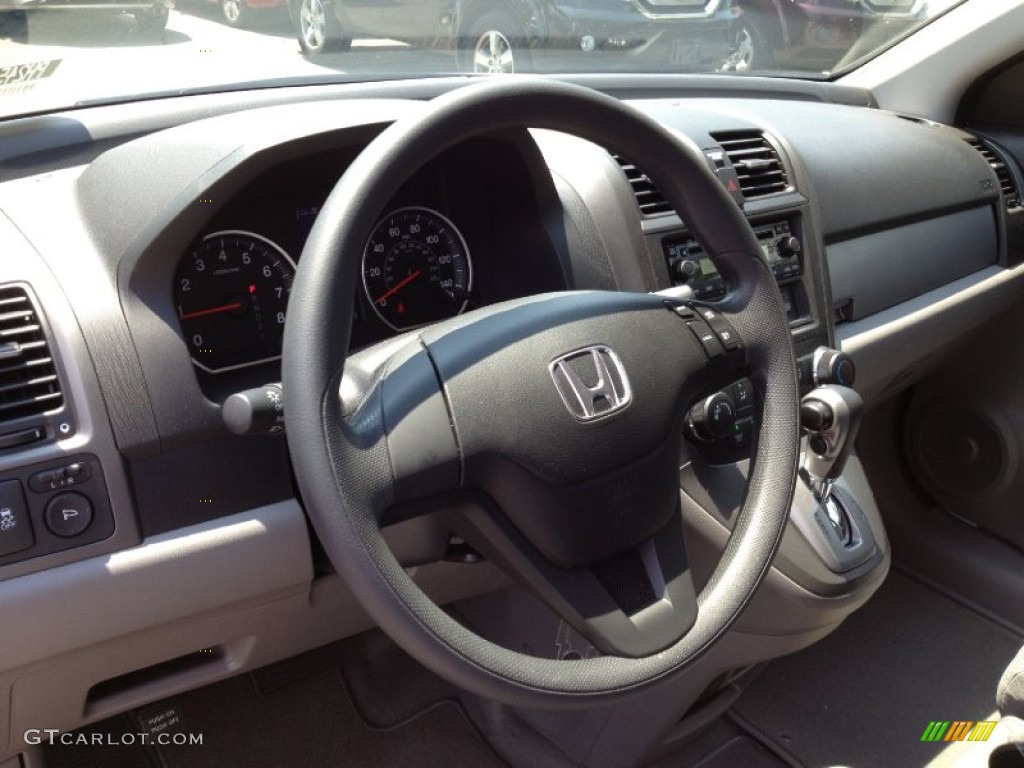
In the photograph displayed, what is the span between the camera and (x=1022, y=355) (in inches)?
99.9

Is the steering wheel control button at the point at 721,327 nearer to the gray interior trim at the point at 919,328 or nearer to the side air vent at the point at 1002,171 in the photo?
the gray interior trim at the point at 919,328

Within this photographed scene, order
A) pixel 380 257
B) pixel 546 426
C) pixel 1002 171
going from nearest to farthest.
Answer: pixel 546 426
pixel 380 257
pixel 1002 171

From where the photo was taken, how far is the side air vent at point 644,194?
1618mm

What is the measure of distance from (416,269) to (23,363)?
551mm

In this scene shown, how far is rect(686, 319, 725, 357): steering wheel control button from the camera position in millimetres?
1228

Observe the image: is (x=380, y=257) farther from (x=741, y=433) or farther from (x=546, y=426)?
(x=741, y=433)

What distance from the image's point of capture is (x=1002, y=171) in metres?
2.64

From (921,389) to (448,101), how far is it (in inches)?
82.8

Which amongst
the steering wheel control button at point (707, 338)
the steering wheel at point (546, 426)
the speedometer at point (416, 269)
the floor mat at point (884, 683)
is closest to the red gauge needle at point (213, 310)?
the speedometer at point (416, 269)

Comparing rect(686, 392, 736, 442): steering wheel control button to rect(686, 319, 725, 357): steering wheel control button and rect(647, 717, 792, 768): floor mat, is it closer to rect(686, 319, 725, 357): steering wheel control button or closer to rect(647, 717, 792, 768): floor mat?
rect(686, 319, 725, 357): steering wheel control button

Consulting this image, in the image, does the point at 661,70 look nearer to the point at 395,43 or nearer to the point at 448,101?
the point at 395,43

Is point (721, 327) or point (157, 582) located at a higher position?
point (721, 327)

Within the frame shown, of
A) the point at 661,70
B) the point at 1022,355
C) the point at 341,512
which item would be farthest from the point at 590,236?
the point at 1022,355
